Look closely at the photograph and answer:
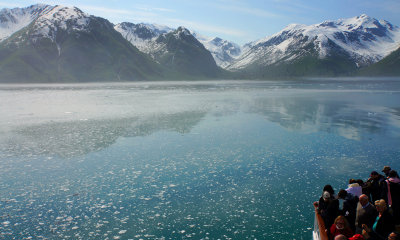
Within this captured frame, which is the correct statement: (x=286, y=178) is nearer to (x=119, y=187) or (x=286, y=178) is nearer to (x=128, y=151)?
(x=119, y=187)

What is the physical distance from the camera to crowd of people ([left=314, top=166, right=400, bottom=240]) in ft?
36.1

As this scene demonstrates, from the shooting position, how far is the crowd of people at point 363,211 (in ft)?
36.1

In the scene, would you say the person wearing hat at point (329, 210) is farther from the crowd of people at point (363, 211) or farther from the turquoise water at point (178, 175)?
the turquoise water at point (178, 175)

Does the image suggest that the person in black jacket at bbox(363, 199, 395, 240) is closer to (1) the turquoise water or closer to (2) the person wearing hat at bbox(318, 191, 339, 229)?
(2) the person wearing hat at bbox(318, 191, 339, 229)

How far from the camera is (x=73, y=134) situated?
40.9 m

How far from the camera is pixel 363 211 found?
39.0 ft

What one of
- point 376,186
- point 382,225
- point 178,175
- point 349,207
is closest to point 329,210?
point 349,207

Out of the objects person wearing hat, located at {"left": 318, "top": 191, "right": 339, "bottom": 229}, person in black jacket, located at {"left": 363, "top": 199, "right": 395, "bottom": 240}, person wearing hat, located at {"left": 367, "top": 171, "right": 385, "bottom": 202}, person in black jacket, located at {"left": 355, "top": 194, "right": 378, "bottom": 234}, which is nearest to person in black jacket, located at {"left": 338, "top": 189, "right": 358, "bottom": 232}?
person wearing hat, located at {"left": 318, "top": 191, "right": 339, "bottom": 229}

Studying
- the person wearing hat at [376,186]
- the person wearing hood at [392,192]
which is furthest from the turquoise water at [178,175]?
the person wearing hood at [392,192]

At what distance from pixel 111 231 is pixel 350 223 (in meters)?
11.8

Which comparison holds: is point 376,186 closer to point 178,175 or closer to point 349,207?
point 349,207

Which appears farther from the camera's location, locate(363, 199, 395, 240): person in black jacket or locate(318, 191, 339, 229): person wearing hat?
locate(318, 191, 339, 229): person wearing hat

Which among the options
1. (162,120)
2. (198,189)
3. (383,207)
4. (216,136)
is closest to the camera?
(383,207)

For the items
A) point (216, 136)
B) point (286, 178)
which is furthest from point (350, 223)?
point (216, 136)
